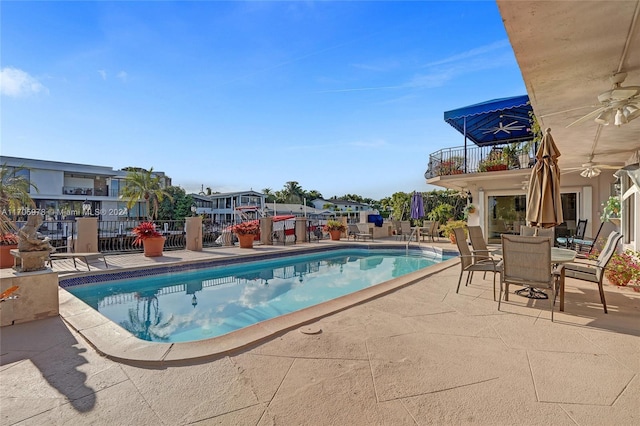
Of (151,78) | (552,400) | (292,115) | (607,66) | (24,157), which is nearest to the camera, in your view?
(552,400)

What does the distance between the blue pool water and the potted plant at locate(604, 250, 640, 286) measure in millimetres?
3902

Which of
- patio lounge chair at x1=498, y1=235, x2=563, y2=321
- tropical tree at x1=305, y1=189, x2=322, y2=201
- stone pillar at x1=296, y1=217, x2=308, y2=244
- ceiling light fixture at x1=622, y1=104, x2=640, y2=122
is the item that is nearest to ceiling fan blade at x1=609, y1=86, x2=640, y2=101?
ceiling light fixture at x1=622, y1=104, x2=640, y2=122

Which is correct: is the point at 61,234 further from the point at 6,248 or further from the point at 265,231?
the point at 265,231

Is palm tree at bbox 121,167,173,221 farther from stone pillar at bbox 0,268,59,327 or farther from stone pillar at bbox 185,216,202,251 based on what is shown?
stone pillar at bbox 0,268,59,327

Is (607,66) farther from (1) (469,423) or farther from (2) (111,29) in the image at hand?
(2) (111,29)

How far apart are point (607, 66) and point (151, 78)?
396 inches

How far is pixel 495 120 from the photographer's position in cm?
1130

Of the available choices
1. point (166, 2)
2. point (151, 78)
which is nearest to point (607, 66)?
point (166, 2)

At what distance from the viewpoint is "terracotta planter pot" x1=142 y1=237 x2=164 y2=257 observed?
26.5ft

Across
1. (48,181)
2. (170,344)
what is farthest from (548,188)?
(48,181)

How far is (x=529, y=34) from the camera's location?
97.9 inches

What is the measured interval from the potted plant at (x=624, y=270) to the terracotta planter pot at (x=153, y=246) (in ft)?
30.5

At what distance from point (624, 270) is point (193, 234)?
9.73 meters

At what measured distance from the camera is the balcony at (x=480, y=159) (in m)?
10.3
